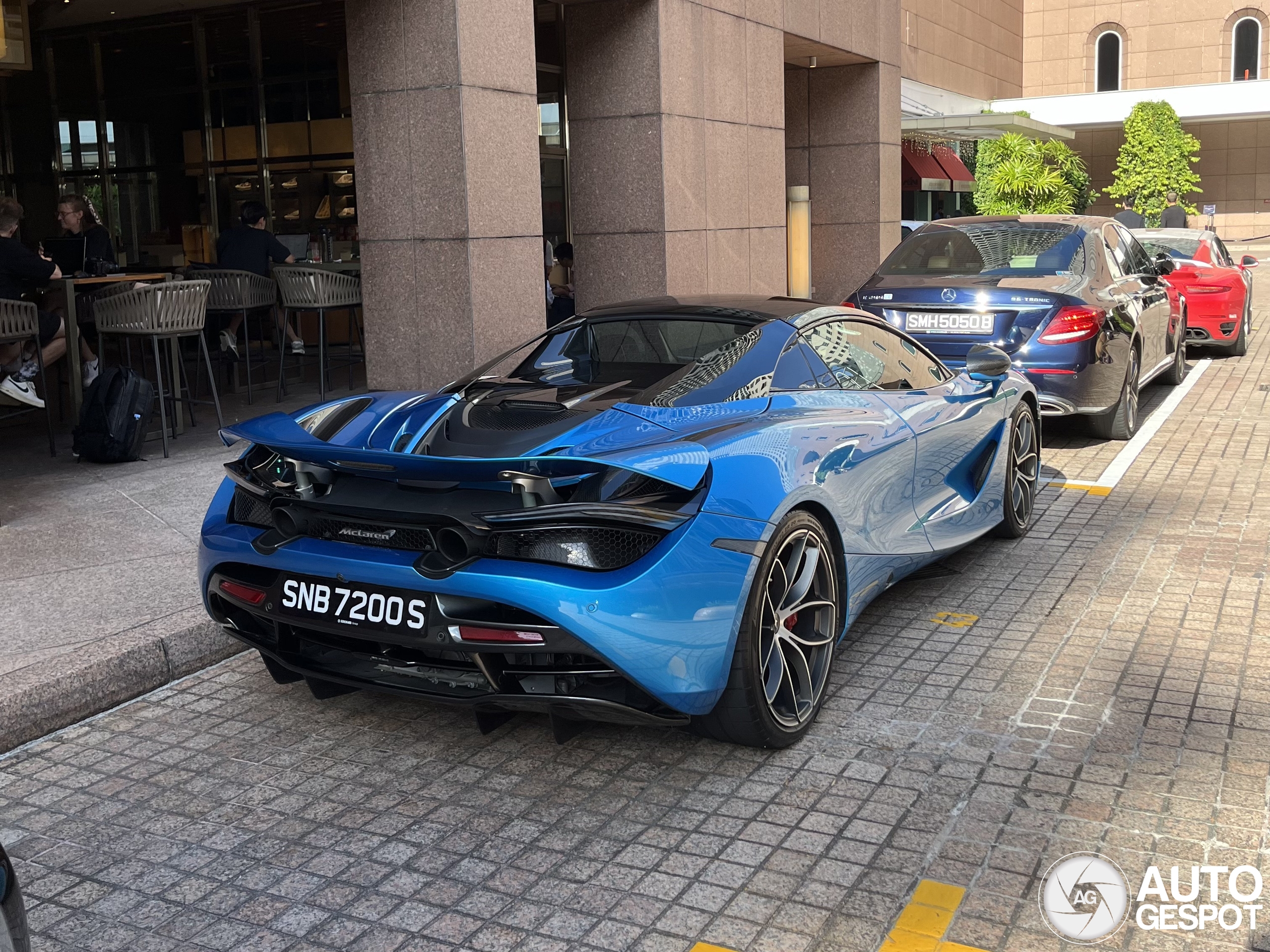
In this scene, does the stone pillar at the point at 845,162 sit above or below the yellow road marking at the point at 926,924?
above

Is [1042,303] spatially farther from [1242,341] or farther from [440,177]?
[1242,341]

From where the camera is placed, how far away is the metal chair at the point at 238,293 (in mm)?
11109

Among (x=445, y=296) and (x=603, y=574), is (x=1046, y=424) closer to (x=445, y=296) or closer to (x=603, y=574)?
(x=445, y=296)

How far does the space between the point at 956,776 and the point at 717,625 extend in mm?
892

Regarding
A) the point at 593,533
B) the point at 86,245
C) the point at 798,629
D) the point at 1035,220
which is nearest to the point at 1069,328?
the point at 1035,220

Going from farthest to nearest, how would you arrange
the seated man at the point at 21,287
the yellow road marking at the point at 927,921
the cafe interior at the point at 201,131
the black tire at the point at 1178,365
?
1. the cafe interior at the point at 201,131
2. the black tire at the point at 1178,365
3. the seated man at the point at 21,287
4. the yellow road marking at the point at 927,921

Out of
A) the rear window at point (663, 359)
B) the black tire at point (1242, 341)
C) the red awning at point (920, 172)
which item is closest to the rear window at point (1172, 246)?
the black tire at point (1242, 341)

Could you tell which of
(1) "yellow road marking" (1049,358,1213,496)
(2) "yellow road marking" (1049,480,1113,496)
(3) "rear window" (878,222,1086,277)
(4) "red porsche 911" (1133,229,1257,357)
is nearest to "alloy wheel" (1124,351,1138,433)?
(1) "yellow road marking" (1049,358,1213,496)

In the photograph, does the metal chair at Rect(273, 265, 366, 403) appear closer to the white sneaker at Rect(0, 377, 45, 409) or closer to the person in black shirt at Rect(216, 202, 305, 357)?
the person in black shirt at Rect(216, 202, 305, 357)

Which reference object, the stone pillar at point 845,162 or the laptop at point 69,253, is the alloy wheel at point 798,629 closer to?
the laptop at point 69,253

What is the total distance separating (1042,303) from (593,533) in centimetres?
598

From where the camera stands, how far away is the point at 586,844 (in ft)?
11.8

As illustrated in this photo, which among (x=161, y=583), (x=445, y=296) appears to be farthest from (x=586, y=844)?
(x=445, y=296)

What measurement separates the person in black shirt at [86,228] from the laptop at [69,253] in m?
0.12
